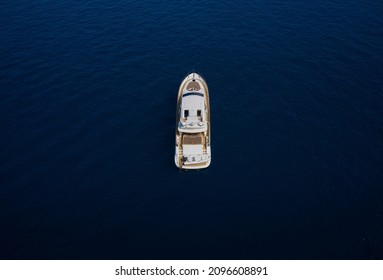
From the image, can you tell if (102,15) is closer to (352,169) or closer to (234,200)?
(234,200)

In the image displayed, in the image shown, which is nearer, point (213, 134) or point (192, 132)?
point (192, 132)

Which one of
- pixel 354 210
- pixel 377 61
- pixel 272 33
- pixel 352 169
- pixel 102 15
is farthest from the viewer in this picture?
pixel 102 15

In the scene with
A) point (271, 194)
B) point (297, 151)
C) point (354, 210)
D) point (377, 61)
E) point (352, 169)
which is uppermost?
point (377, 61)

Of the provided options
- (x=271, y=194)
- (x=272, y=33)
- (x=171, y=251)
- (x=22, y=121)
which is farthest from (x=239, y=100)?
(x=22, y=121)

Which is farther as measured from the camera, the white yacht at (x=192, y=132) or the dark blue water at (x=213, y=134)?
the white yacht at (x=192, y=132)
